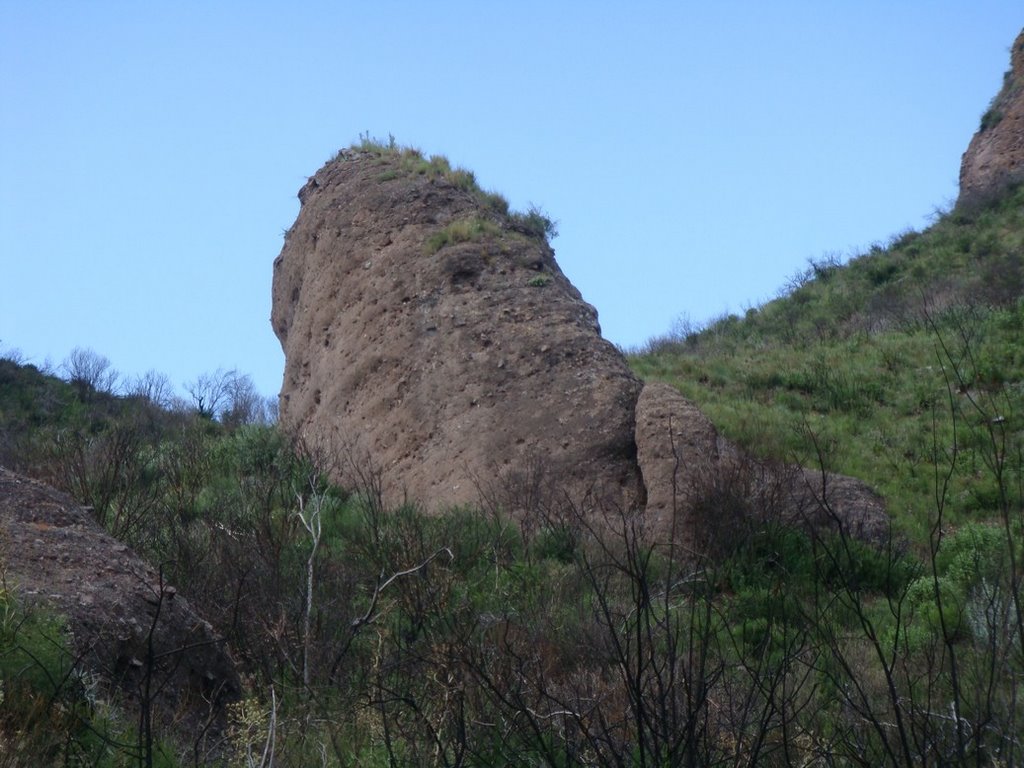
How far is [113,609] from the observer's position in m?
6.25

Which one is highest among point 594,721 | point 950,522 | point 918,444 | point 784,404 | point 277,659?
point 784,404

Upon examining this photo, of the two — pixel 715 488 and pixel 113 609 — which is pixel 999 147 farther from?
pixel 113 609

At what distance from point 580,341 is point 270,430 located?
509 cm

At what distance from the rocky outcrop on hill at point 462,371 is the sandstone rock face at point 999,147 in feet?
64.9

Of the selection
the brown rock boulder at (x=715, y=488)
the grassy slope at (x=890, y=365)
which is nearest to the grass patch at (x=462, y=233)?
the brown rock boulder at (x=715, y=488)

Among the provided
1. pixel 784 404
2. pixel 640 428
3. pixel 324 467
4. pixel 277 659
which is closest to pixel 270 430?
pixel 324 467

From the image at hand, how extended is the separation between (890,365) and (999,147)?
669 inches

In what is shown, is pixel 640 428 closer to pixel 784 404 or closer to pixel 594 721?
pixel 784 404

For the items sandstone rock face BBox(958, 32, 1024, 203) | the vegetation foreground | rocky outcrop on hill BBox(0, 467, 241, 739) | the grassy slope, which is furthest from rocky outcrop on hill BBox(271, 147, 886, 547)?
sandstone rock face BBox(958, 32, 1024, 203)

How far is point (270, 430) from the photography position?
1684cm

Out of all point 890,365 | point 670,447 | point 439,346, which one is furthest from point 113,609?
point 890,365

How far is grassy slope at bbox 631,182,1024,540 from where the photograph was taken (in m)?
14.1

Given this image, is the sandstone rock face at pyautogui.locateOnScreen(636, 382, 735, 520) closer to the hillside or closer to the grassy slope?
the hillside

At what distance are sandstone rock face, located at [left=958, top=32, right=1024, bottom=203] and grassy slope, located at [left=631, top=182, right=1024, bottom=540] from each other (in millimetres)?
1652
